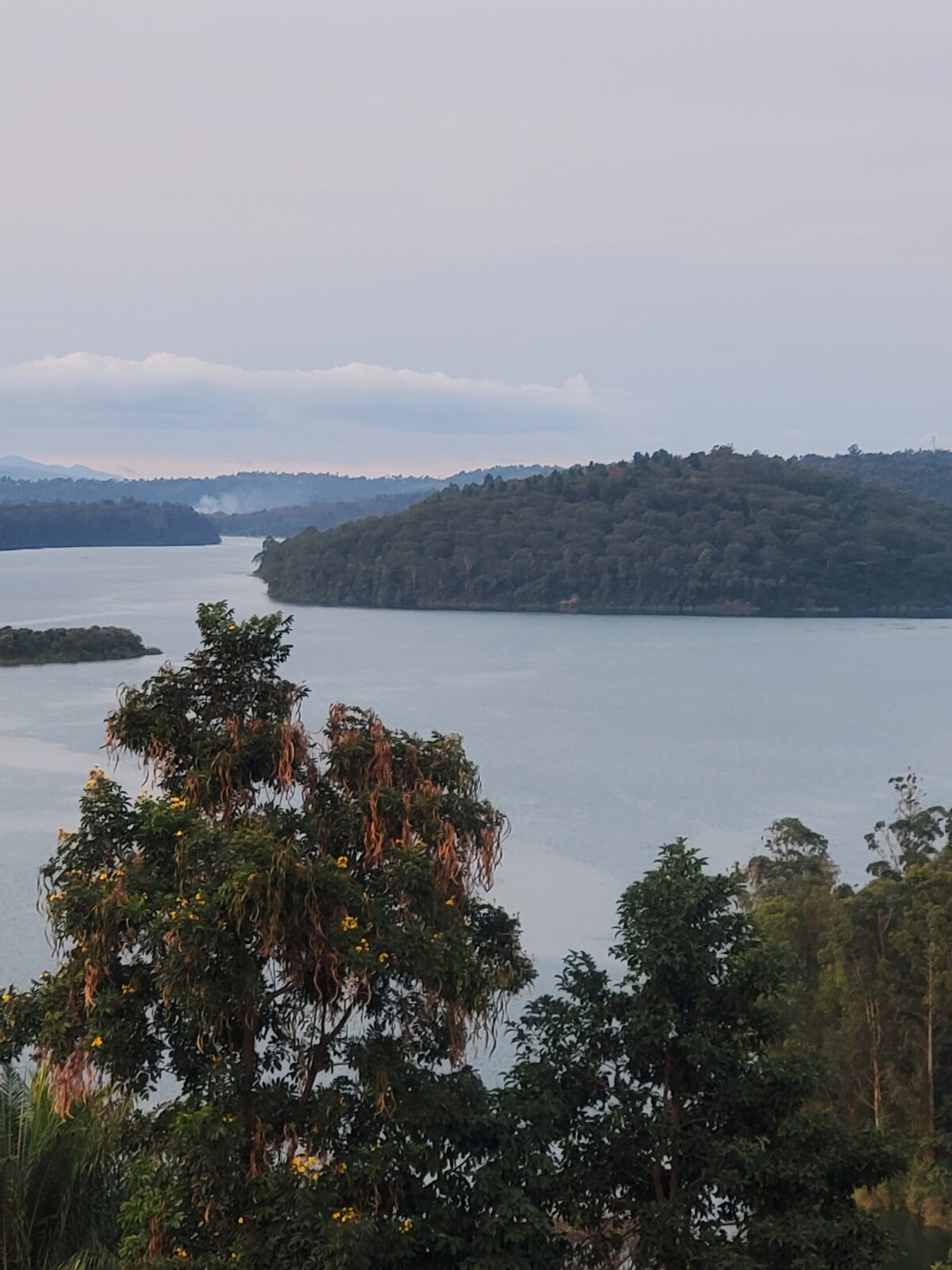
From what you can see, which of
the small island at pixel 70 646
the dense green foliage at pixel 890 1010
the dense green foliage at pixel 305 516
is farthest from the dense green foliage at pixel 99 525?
the dense green foliage at pixel 890 1010

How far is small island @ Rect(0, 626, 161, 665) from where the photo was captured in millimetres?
61531

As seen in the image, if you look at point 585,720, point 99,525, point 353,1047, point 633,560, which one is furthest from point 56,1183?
point 99,525

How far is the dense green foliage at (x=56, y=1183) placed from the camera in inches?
252

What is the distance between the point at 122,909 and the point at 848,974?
42.5 feet

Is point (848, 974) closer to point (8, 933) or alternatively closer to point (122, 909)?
point (8, 933)

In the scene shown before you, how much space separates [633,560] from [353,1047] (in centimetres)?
9097

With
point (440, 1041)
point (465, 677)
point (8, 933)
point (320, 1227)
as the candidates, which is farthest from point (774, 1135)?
point (465, 677)

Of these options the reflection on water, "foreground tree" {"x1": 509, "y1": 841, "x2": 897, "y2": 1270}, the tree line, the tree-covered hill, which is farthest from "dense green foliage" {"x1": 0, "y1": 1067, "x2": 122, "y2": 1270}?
the tree-covered hill

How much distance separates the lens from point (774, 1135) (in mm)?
7402

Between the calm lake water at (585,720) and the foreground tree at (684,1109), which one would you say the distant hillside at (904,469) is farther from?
the foreground tree at (684,1109)

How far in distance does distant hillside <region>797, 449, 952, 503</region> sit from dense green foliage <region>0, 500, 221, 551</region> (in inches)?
2449

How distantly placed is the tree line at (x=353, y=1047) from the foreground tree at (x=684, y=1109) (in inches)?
0.6

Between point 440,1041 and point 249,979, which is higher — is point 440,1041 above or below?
below

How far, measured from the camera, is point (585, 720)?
48.6 metres
